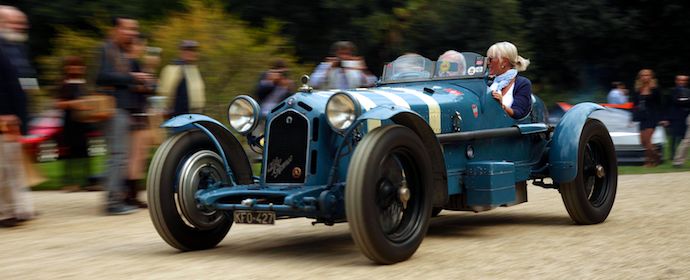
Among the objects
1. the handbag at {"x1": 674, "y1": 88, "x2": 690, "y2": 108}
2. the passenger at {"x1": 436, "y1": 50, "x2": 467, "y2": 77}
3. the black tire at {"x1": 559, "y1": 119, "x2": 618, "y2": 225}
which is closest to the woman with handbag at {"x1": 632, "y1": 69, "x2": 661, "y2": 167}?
the handbag at {"x1": 674, "y1": 88, "x2": 690, "y2": 108}

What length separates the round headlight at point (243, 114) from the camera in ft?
25.7

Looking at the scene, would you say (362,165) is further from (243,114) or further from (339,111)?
(243,114)

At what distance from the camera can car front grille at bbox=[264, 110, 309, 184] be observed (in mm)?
7395

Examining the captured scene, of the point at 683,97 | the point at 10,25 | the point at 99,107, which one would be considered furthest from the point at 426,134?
the point at 683,97

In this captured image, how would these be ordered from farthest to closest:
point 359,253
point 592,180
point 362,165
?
point 592,180 → point 359,253 → point 362,165

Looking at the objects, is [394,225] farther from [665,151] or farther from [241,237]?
[665,151]

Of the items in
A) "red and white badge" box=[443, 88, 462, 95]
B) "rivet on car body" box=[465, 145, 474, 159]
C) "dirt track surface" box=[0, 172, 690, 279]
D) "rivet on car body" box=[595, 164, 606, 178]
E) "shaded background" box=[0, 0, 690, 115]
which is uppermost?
"shaded background" box=[0, 0, 690, 115]

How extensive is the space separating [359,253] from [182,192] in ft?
4.63

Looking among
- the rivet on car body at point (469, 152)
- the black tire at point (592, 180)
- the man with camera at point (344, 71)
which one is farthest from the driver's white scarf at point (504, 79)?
the man with camera at point (344, 71)

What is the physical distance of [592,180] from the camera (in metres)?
9.45

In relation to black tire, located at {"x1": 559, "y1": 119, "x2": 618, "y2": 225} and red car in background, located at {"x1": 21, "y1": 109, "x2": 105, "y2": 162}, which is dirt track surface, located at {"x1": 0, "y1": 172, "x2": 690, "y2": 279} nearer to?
black tire, located at {"x1": 559, "y1": 119, "x2": 618, "y2": 225}

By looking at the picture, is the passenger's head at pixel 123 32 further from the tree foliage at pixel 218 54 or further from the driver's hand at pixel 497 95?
the tree foliage at pixel 218 54

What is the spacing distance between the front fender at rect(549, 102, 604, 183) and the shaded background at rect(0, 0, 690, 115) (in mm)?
14471

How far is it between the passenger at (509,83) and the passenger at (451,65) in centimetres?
27
